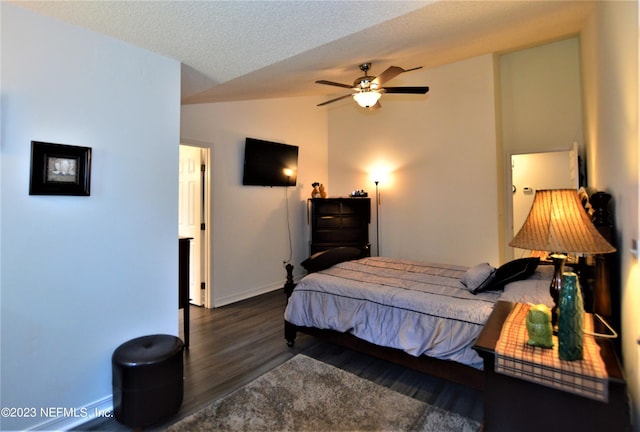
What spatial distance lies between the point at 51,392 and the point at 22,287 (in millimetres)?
658

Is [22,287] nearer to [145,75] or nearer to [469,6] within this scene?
[145,75]

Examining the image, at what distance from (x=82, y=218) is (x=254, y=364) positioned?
172cm

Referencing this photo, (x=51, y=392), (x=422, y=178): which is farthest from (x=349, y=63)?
(x=51, y=392)

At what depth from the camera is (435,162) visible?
15.7 ft

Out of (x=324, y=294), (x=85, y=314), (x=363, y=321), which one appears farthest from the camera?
(x=324, y=294)

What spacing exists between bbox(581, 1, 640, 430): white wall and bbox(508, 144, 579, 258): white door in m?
2.15

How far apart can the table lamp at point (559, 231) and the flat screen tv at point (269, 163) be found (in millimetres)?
3726

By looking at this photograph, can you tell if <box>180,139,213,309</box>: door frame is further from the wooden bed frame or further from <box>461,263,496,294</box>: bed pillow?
<box>461,263,496,294</box>: bed pillow

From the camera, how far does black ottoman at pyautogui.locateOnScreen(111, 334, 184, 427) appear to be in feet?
6.15

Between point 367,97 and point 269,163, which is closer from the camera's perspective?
point 367,97

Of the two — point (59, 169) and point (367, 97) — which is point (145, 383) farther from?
point (367, 97)

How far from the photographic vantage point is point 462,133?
4.54m

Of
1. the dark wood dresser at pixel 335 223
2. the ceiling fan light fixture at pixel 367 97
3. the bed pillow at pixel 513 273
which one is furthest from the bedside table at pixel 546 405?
the dark wood dresser at pixel 335 223

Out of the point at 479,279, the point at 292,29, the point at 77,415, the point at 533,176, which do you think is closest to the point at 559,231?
the point at 479,279
